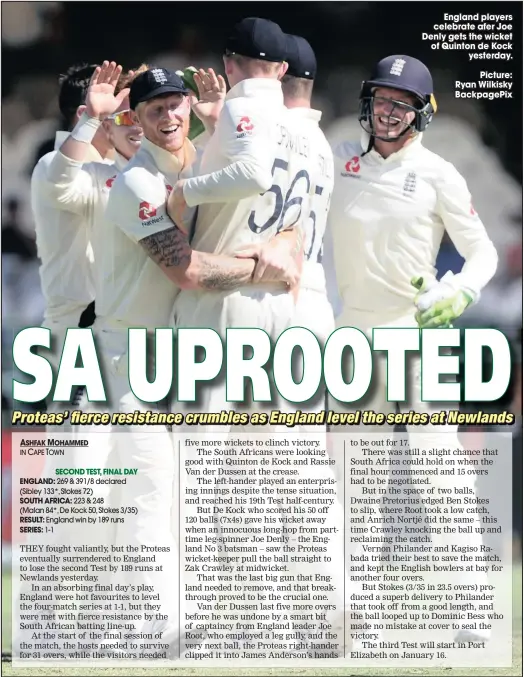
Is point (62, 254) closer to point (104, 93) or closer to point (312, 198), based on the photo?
point (104, 93)

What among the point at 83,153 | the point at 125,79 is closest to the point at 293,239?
the point at 83,153


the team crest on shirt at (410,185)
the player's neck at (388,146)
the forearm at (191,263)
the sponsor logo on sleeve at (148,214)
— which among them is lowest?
the forearm at (191,263)

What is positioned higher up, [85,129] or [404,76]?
[404,76]

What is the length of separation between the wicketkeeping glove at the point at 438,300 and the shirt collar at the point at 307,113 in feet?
3.07

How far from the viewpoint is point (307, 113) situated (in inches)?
267

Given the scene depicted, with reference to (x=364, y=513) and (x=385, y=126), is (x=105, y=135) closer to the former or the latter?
(x=385, y=126)

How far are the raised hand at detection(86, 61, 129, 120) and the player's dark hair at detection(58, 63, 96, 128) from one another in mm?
285

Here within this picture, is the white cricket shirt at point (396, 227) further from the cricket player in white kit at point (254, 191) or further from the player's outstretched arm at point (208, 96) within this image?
the player's outstretched arm at point (208, 96)

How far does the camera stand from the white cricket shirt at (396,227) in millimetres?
6906

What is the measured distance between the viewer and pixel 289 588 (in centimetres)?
677

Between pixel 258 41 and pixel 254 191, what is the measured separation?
31.9 inches

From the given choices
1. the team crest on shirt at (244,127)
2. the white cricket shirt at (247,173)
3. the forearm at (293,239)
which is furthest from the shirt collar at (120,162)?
the forearm at (293,239)

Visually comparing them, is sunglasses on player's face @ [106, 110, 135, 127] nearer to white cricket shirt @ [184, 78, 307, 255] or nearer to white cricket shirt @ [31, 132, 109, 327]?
white cricket shirt @ [31, 132, 109, 327]

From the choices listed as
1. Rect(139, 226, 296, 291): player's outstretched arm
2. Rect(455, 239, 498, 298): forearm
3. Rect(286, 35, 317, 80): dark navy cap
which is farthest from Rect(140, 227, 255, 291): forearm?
Rect(455, 239, 498, 298): forearm
